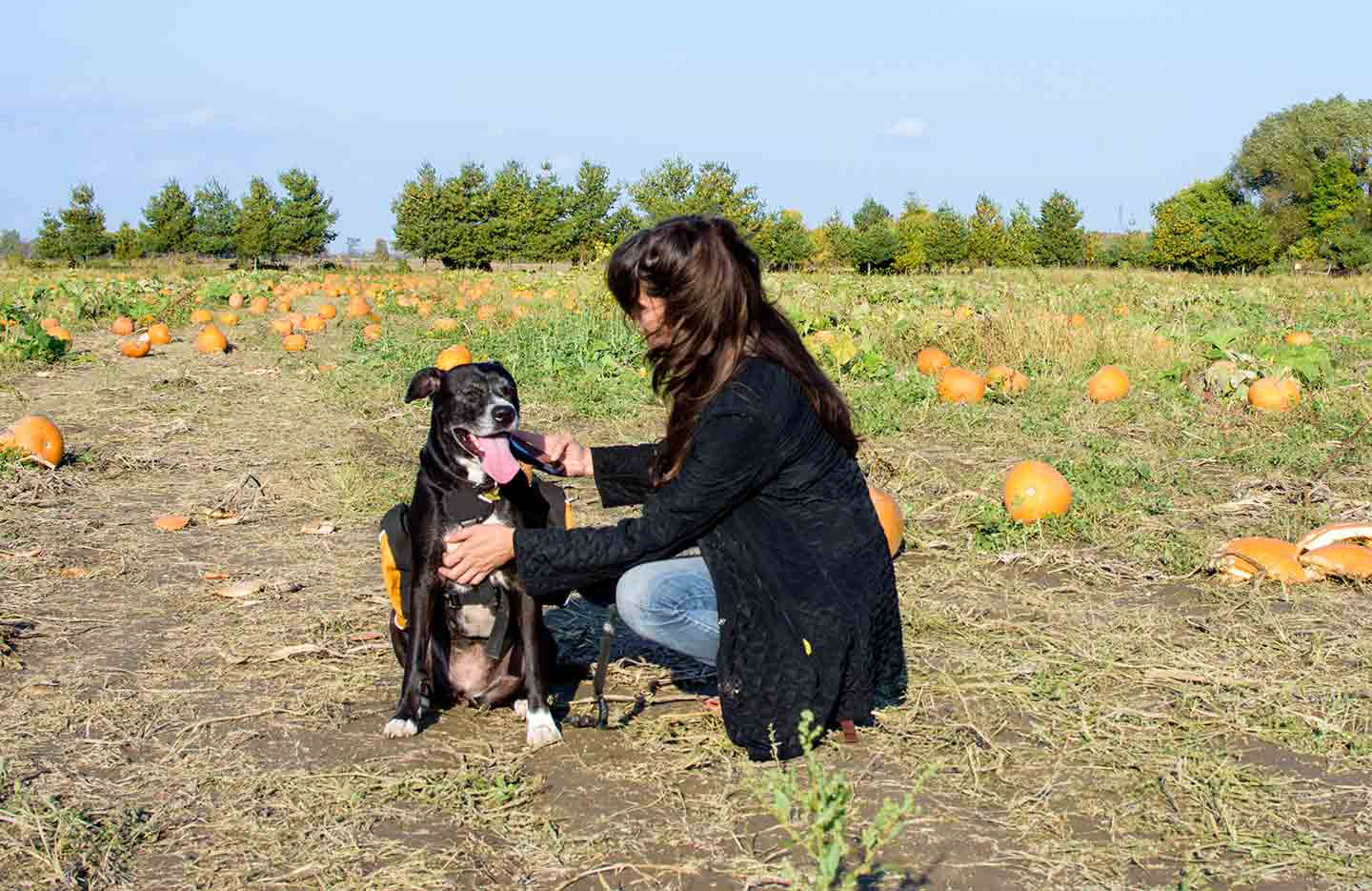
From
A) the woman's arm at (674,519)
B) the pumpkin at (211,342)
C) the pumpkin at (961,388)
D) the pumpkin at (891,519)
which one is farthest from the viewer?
the pumpkin at (211,342)

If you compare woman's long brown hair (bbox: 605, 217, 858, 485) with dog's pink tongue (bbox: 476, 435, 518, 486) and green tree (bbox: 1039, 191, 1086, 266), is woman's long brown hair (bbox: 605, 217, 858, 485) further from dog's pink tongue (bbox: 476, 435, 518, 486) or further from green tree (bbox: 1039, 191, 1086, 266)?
green tree (bbox: 1039, 191, 1086, 266)

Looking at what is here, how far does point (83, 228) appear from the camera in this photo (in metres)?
58.0

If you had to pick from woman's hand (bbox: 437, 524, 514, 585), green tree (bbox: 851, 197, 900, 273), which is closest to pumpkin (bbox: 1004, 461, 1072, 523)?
woman's hand (bbox: 437, 524, 514, 585)

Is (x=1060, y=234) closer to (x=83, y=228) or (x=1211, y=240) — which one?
(x=1211, y=240)

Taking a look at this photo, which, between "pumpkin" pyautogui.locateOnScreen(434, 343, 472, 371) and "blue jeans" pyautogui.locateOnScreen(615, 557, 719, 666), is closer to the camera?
"blue jeans" pyautogui.locateOnScreen(615, 557, 719, 666)

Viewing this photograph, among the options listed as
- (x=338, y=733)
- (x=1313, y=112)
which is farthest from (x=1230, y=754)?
(x=1313, y=112)

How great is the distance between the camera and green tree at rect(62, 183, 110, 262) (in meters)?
57.8

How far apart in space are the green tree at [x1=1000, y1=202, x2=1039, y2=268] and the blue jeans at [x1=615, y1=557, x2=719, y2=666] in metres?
58.9

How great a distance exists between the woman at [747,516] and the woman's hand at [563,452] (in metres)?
0.50

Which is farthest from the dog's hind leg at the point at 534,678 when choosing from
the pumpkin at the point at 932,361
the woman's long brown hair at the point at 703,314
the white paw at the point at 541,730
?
the pumpkin at the point at 932,361

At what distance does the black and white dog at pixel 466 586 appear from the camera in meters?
3.88

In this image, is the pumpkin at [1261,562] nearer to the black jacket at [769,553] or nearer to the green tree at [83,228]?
the black jacket at [769,553]

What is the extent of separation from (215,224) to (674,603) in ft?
228

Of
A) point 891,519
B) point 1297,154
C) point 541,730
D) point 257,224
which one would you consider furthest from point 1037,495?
point 1297,154
